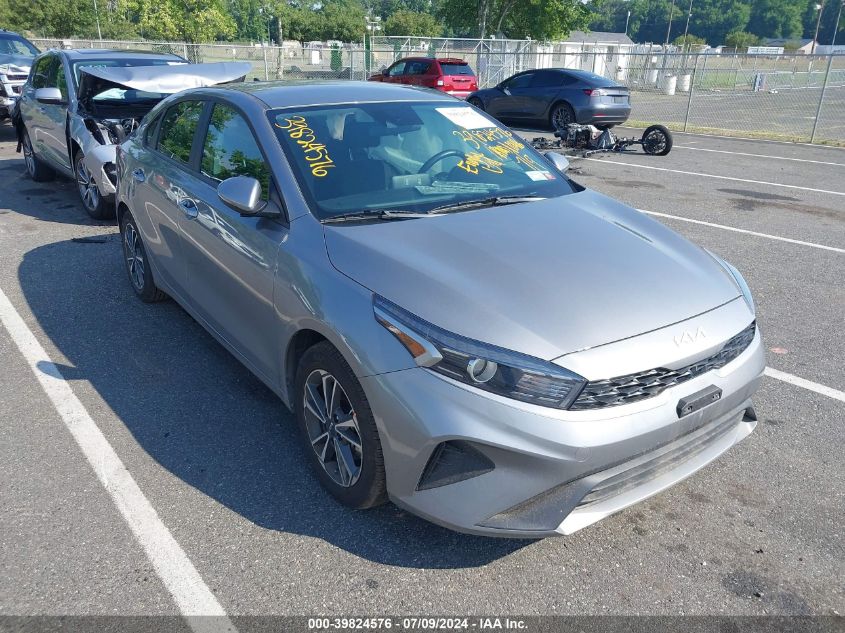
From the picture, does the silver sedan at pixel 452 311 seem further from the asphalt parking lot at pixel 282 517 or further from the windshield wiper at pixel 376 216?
the asphalt parking lot at pixel 282 517

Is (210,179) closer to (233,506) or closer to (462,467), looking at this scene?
(233,506)

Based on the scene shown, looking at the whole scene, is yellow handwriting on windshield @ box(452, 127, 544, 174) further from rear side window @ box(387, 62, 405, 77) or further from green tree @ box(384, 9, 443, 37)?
green tree @ box(384, 9, 443, 37)

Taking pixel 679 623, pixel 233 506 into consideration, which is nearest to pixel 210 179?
pixel 233 506

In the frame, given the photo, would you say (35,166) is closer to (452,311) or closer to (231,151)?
(231,151)

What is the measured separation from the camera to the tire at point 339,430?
268 cm

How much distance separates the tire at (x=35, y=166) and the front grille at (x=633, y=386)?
9280mm

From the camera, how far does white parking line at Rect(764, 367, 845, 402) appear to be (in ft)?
13.2

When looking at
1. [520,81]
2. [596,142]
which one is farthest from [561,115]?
[596,142]

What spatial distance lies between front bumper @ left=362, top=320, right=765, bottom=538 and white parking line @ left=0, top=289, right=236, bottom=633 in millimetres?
800

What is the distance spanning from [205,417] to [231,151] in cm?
146

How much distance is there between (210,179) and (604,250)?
223cm

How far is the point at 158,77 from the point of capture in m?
7.19

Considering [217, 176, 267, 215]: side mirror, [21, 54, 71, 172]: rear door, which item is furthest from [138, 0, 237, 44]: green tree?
[217, 176, 267, 215]: side mirror

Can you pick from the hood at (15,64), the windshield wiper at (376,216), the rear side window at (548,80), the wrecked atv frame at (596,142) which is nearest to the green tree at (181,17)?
the hood at (15,64)
